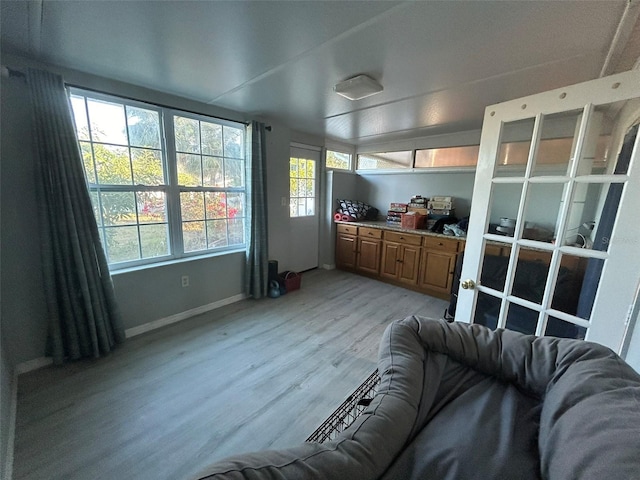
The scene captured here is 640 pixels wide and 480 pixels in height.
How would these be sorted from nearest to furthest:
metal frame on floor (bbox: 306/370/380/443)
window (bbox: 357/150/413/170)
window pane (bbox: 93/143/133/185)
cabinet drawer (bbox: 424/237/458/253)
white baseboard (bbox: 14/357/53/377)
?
metal frame on floor (bbox: 306/370/380/443) → white baseboard (bbox: 14/357/53/377) → window pane (bbox: 93/143/133/185) → cabinet drawer (bbox: 424/237/458/253) → window (bbox: 357/150/413/170)

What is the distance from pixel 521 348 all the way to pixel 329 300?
7.70 feet

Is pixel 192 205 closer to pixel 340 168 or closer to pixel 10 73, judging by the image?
pixel 10 73

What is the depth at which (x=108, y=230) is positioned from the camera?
2.20m

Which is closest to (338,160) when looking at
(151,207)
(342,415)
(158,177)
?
(158,177)

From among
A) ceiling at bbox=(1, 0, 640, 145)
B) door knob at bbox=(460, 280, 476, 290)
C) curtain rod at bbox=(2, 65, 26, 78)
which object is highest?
ceiling at bbox=(1, 0, 640, 145)

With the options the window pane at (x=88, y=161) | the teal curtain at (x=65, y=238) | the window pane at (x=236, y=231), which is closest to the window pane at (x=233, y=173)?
the window pane at (x=236, y=231)

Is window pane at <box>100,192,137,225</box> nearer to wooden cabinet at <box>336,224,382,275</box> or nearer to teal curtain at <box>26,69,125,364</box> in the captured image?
teal curtain at <box>26,69,125,364</box>

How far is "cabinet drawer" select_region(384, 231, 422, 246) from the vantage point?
3.47 m

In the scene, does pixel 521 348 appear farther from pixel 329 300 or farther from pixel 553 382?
pixel 329 300

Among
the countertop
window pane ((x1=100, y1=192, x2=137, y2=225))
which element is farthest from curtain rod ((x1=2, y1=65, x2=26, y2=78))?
the countertop

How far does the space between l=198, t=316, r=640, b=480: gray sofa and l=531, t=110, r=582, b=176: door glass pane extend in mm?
777

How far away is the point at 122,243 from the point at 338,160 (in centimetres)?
329

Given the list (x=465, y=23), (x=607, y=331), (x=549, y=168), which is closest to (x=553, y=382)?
(x=607, y=331)

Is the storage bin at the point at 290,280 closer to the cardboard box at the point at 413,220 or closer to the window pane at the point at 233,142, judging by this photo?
the window pane at the point at 233,142
